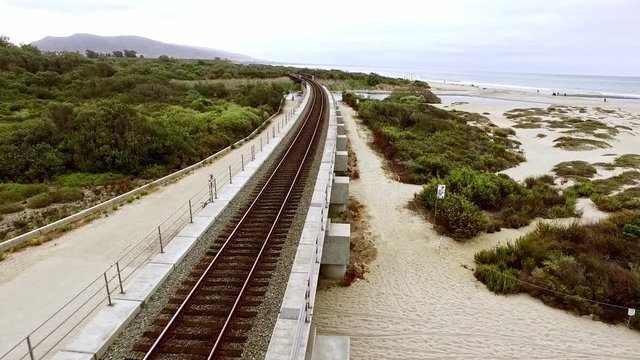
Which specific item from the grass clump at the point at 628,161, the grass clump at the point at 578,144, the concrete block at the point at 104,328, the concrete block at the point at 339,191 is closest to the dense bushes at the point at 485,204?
the concrete block at the point at 339,191

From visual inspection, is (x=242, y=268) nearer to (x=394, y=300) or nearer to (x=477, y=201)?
(x=394, y=300)

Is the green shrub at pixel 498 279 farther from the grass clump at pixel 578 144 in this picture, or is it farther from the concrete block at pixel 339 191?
the grass clump at pixel 578 144

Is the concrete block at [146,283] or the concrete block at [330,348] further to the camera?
the concrete block at [146,283]

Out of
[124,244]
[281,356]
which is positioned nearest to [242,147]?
[124,244]

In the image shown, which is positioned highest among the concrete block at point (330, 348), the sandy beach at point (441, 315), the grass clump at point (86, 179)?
the grass clump at point (86, 179)

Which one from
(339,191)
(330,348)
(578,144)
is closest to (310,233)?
(330,348)
